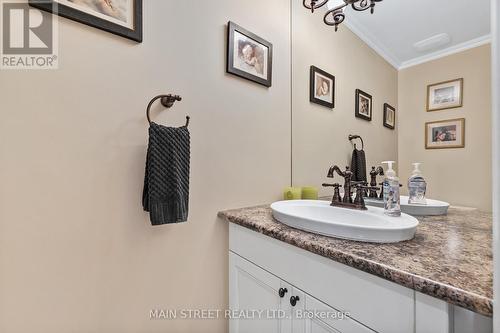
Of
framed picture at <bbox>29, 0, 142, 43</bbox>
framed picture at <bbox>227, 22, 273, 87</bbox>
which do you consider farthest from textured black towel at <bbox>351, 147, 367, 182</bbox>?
framed picture at <bbox>29, 0, 142, 43</bbox>

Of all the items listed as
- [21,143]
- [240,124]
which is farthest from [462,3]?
[21,143]

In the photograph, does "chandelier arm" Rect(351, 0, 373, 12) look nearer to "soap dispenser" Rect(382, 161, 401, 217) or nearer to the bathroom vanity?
"soap dispenser" Rect(382, 161, 401, 217)

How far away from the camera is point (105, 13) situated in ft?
2.74

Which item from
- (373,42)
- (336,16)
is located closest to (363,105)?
(373,42)

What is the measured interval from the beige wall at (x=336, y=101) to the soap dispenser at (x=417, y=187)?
10cm

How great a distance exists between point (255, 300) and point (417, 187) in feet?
2.83

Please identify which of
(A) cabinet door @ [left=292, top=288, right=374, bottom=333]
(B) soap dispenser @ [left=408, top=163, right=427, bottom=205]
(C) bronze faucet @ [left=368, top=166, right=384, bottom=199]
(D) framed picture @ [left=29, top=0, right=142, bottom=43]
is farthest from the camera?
(C) bronze faucet @ [left=368, top=166, right=384, bottom=199]

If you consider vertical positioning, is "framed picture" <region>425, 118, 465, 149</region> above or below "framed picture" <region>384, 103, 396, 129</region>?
below

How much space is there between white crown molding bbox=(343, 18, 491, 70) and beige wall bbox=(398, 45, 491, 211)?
2 centimetres

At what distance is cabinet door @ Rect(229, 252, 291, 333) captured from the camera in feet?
2.89

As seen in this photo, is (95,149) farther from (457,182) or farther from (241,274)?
(457,182)

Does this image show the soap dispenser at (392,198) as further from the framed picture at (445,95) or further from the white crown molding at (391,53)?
the white crown molding at (391,53)

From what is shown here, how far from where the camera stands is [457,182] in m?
0.87

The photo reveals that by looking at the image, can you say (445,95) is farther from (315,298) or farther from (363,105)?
(315,298)
